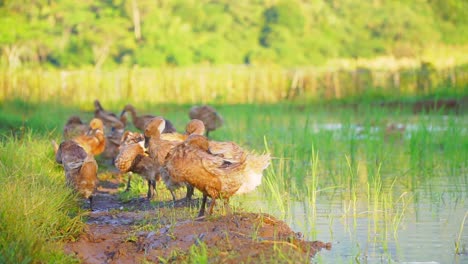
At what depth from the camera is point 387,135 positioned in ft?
53.0

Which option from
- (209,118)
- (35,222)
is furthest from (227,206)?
(209,118)

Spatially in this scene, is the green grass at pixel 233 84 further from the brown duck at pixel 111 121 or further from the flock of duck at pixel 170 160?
the flock of duck at pixel 170 160

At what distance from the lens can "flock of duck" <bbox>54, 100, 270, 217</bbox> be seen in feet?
23.6

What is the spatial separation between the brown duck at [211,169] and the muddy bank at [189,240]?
10.4 inches

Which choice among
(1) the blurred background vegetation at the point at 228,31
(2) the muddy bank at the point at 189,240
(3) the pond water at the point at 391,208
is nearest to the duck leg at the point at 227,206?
(2) the muddy bank at the point at 189,240

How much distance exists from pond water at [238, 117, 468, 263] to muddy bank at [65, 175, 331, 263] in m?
0.45

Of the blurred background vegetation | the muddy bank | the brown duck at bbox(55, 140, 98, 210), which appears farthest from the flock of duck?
the blurred background vegetation

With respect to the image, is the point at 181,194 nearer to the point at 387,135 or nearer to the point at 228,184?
the point at 228,184

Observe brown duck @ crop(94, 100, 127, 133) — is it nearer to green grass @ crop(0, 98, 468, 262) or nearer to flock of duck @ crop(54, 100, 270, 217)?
flock of duck @ crop(54, 100, 270, 217)

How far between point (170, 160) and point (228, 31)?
1577 inches

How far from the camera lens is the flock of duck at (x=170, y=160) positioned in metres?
7.20

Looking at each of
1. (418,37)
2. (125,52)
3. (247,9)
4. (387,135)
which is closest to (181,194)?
(387,135)

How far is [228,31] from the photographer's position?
4697cm

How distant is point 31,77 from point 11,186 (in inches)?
843
